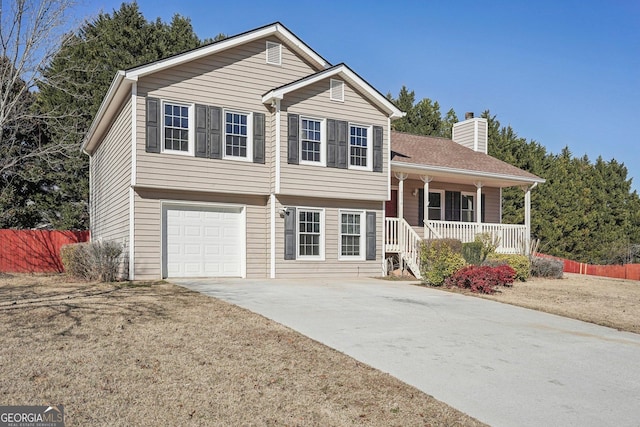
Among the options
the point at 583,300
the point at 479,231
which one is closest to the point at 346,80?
the point at 479,231

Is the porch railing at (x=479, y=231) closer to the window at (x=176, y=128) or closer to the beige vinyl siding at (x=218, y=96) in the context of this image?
the beige vinyl siding at (x=218, y=96)

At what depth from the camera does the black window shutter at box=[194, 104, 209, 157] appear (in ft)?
53.1

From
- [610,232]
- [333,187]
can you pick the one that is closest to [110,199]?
[333,187]

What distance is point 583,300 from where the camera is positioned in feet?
46.8

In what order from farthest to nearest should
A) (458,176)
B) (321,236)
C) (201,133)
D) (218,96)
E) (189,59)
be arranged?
(458,176)
(321,236)
(218,96)
(201,133)
(189,59)

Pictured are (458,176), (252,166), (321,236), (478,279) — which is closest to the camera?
(478,279)

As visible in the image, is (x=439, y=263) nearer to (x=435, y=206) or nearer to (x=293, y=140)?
(x=293, y=140)

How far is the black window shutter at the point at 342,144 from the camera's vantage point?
18141mm

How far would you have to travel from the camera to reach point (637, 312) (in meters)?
12.7

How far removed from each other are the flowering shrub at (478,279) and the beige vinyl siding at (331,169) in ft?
14.9

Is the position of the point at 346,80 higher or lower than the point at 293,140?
higher

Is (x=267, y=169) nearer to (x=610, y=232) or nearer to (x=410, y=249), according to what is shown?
(x=410, y=249)

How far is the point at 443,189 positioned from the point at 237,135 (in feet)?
32.5

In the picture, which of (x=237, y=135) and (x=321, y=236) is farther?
(x=321, y=236)
